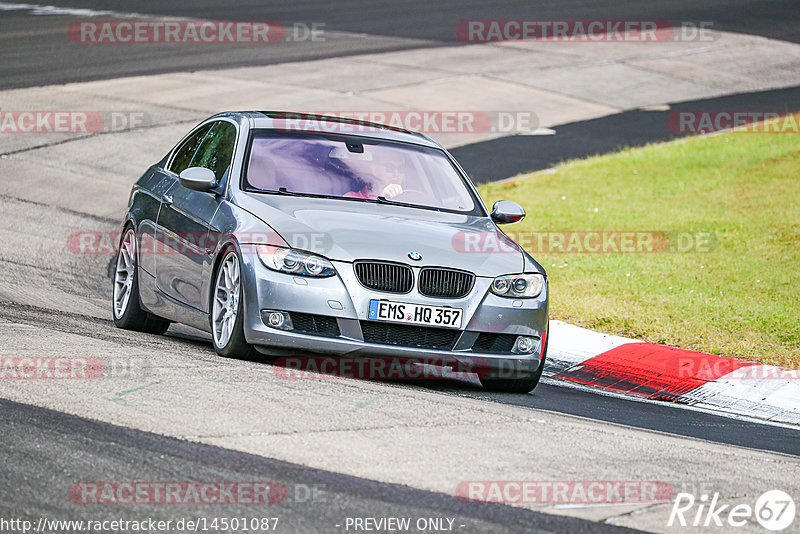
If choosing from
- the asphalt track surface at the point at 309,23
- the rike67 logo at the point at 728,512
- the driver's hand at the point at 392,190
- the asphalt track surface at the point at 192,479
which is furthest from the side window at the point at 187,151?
the asphalt track surface at the point at 309,23

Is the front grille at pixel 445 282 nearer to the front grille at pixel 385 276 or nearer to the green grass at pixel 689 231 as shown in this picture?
the front grille at pixel 385 276

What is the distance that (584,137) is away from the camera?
21812mm

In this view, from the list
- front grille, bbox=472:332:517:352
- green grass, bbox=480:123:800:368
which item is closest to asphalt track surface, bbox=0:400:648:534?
front grille, bbox=472:332:517:352

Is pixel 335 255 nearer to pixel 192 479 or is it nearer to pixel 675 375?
pixel 192 479

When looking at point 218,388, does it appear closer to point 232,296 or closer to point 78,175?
point 232,296

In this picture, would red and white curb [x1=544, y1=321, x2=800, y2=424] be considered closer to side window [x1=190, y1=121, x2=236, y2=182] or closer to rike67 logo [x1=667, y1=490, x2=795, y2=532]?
side window [x1=190, y1=121, x2=236, y2=182]

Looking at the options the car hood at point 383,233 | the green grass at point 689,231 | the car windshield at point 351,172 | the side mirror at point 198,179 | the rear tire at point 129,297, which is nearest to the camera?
the car hood at point 383,233

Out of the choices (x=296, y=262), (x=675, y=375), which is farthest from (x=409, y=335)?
(x=675, y=375)

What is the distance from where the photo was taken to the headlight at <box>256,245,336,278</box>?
25.3 feet

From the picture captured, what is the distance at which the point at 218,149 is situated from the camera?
9.28 metres

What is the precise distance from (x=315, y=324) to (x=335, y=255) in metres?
0.43

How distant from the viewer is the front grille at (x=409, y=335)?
7.76 meters

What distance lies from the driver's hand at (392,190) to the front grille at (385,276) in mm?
1188

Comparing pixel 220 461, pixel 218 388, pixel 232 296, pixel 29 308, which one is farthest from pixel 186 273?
pixel 220 461
